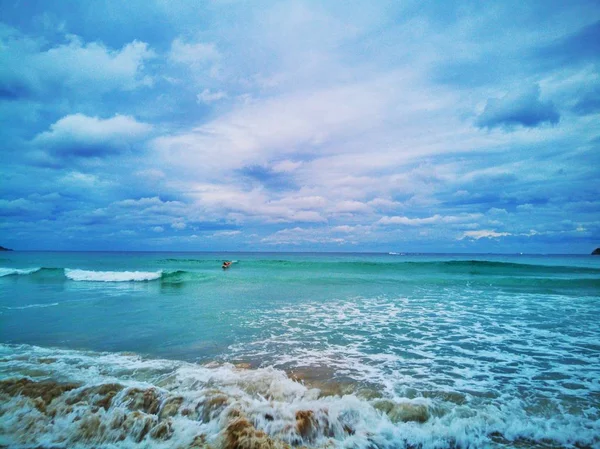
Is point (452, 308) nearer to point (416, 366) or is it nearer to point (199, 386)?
point (416, 366)

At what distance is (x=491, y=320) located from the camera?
41.9 ft

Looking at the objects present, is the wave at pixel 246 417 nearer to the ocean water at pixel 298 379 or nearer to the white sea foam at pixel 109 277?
the ocean water at pixel 298 379

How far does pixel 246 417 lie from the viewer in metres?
4.97

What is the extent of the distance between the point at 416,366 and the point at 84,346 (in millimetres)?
8964

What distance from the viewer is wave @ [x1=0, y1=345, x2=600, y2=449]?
4.61 m

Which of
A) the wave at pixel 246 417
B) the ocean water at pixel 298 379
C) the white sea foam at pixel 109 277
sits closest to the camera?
the wave at pixel 246 417

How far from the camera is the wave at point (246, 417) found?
461 centimetres

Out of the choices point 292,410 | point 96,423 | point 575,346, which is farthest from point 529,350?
point 96,423

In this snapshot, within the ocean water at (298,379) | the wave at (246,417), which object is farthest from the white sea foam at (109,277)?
the wave at (246,417)

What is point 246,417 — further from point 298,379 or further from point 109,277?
point 109,277

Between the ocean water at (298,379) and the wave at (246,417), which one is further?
the ocean water at (298,379)

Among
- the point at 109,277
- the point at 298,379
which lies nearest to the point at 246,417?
the point at 298,379

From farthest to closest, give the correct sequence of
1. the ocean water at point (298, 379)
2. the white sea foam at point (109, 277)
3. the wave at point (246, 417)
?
the white sea foam at point (109, 277)
the ocean water at point (298, 379)
the wave at point (246, 417)

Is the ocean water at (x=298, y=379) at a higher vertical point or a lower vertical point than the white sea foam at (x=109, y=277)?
higher
